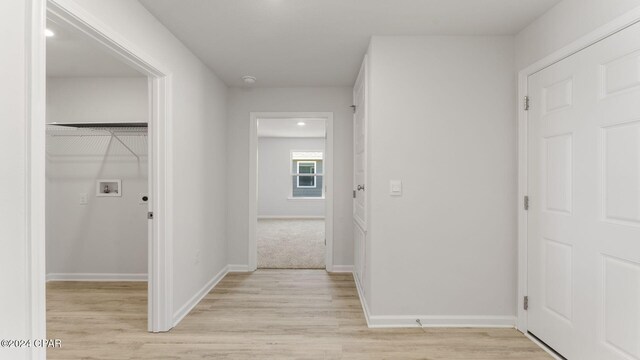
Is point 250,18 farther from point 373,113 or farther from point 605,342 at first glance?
point 605,342

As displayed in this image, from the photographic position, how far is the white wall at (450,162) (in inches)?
105

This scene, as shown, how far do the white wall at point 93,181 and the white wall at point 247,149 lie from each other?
1.01 m

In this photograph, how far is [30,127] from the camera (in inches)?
53.5

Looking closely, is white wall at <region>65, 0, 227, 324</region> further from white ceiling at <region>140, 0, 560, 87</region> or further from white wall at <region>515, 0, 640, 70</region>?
white wall at <region>515, 0, 640, 70</region>

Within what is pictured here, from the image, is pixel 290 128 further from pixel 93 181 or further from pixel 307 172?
pixel 93 181

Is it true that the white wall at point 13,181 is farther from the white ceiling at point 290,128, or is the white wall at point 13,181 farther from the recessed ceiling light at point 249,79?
the white ceiling at point 290,128

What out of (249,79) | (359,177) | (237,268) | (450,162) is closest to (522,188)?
(450,162)

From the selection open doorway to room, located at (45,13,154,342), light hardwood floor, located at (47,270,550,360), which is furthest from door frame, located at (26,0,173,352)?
open doorway to room, located at (45,13,154,342)

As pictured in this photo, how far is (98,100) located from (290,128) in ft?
14.7

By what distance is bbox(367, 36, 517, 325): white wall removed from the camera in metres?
2.66

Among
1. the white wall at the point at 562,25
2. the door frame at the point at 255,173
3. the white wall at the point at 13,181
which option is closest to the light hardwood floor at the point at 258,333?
the door frame at the point at 255,173

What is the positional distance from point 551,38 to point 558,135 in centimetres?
66

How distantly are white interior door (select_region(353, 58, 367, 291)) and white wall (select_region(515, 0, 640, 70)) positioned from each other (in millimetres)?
1327

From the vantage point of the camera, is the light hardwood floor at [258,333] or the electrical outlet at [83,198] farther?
the electrical outlet at [83,198]
